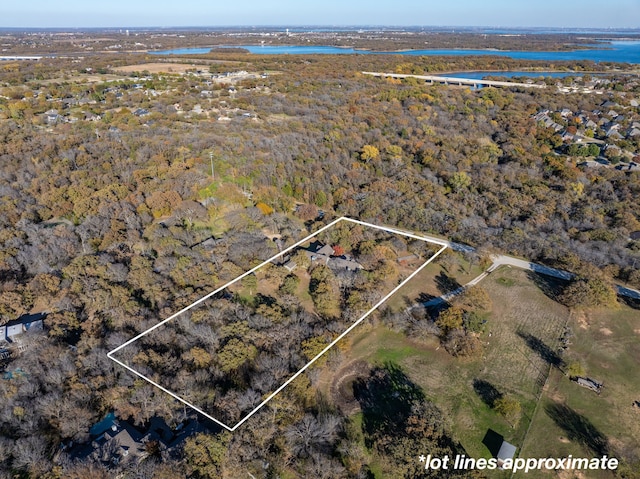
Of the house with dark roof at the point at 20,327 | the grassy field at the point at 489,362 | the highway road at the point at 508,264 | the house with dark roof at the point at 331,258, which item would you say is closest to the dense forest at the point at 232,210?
the house with dark roof at the point at 20,327

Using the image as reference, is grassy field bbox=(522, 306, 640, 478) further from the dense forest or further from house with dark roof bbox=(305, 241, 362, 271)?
house with dark roof bbox=(305, 241, 362, 271)

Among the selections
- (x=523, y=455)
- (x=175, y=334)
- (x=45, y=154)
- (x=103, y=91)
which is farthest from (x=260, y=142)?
(x=523, y=455)

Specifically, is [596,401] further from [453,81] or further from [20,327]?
[453,81]

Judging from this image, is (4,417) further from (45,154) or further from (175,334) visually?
(45,154)

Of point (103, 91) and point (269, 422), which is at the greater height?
point (103, 91)

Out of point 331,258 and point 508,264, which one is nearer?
point 331,258

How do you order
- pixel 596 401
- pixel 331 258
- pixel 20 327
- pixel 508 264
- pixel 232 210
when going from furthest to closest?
pixel 232 210, pixel 508 264, pixel 331 258, pixel 20 327, pixel 596 401

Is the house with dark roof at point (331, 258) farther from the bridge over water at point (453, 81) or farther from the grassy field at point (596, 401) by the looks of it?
the bridge over water at point (453, 81)

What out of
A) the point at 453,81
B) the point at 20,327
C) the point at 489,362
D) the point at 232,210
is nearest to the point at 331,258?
the point at 232,210
